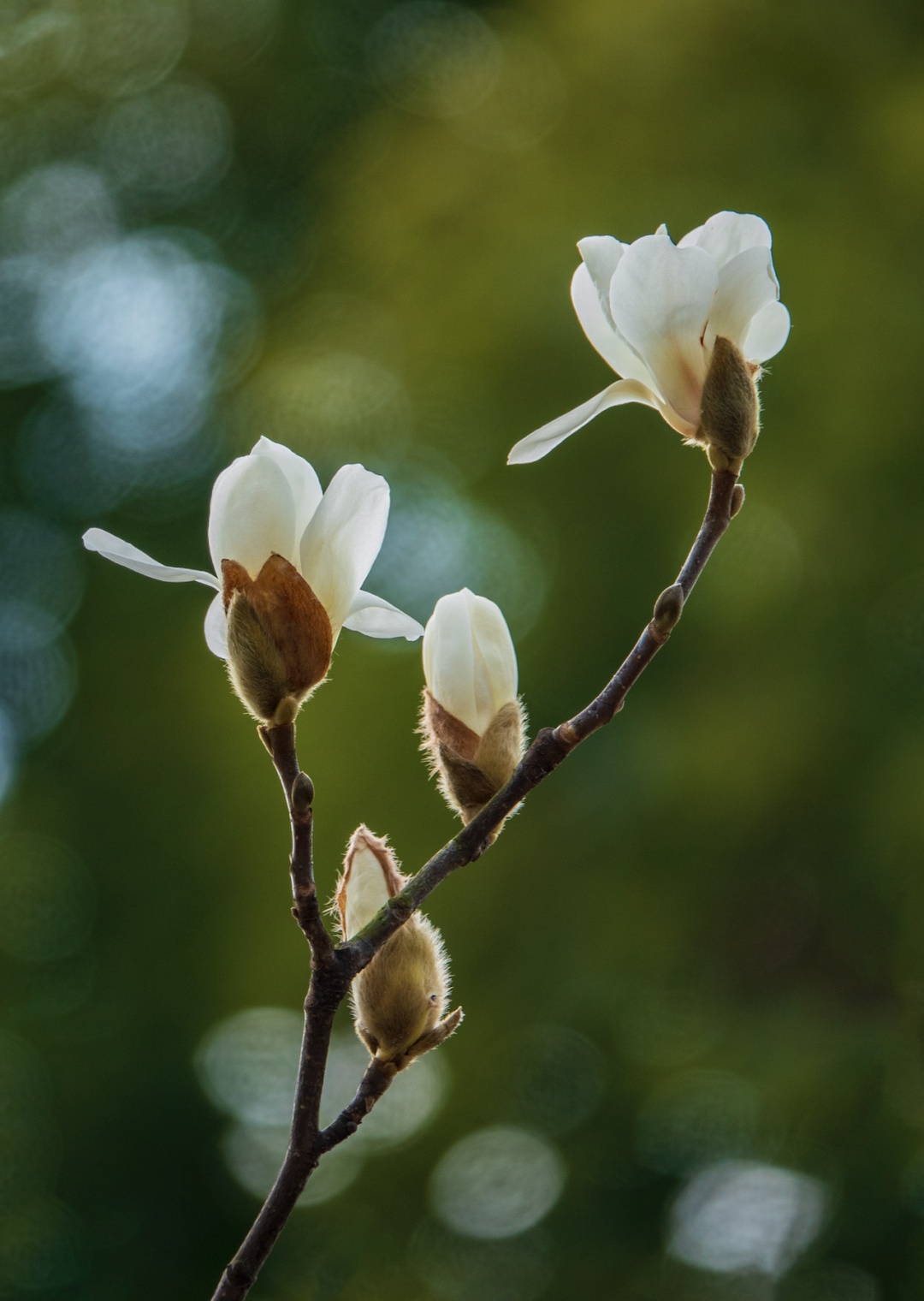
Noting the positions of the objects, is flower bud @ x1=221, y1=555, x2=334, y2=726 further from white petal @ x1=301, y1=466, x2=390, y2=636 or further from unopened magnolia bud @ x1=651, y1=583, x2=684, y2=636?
unopened magnolia bud @ x1=651, y1=583, x2=684, y2=636

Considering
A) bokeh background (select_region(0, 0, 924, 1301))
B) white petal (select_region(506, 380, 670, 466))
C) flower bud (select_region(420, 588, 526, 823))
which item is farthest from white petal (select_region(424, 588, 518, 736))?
bokeh background (select_region(0, 0, 924, 1301))

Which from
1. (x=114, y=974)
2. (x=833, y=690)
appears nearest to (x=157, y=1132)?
(x=114, y=974)

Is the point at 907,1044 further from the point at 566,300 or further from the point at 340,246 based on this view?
the point at 340,246

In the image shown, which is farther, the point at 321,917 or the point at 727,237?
the point at 727,237

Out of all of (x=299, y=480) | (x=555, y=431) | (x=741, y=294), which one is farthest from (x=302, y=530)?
(x=741, y=294)

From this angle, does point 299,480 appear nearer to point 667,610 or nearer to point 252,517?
point 252,517
